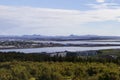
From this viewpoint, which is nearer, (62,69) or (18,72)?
(18,72)

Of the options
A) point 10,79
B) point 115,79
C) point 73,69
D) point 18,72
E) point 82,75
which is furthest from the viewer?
A: point 73,69

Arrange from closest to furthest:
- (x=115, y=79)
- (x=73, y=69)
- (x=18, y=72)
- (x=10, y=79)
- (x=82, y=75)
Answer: (x=115, y=79), (x=10, y=79), (x=18, y=72), (x=82, y=75), (x=73, y=69)

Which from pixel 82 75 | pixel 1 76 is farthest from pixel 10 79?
pixel 82 75

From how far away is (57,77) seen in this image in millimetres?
23516

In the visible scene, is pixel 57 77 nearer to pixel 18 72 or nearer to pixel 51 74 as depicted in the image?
pixel 51 74

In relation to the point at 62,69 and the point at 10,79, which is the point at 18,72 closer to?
the point at 10,79

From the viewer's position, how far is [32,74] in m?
25.5

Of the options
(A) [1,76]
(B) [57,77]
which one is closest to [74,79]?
(B) [57,77]

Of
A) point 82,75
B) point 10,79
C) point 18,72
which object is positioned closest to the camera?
point 10,79

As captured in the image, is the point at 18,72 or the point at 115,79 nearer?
the point at 115,79

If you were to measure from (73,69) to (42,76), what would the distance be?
5.11m

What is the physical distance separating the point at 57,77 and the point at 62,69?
4.55 meters

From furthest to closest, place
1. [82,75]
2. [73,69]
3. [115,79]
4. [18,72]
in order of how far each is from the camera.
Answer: [73,69] < [82,75] < [18,72] < [115,79]

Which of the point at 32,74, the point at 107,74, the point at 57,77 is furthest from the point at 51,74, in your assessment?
the point at 107,74
